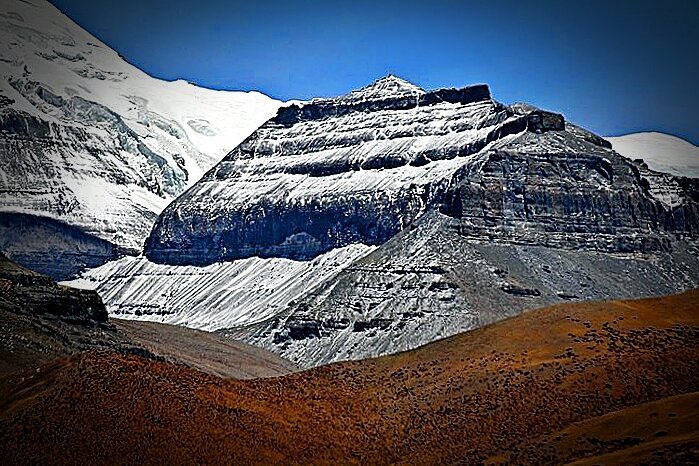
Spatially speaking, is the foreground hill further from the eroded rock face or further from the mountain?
the eroded rock face

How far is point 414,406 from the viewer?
84.2m

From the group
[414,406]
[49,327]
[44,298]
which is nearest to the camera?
[414,406]

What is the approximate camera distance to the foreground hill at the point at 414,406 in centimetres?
6950

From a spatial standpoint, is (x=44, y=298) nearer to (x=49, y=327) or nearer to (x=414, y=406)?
(x=49, y=327)

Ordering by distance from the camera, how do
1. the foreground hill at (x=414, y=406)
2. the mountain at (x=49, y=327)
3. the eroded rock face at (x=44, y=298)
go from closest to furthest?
the foreground hill at (x=414, y=406)
the mountain at (x=49, y=327)
the eroded rock face at (x=44, y=298)

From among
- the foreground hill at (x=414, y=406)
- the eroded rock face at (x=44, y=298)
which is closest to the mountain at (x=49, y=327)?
the eroded rock face at (x=44, y=298)

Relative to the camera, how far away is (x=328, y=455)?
7544 cm

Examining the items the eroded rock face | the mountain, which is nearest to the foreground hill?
the mountain

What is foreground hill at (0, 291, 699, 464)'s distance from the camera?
69.5m

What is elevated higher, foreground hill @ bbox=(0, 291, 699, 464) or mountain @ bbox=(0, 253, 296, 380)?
foreground hill @ bbox=(0, 291, 699, 464)

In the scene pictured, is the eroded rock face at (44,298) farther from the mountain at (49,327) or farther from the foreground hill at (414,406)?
the foreground hill at (414,406)

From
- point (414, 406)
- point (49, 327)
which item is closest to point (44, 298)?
point (49, 327)

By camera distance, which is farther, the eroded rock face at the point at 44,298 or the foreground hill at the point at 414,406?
the eroded rock face at the point at 44,298

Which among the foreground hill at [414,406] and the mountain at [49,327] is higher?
the foreground hill at [414,406]
